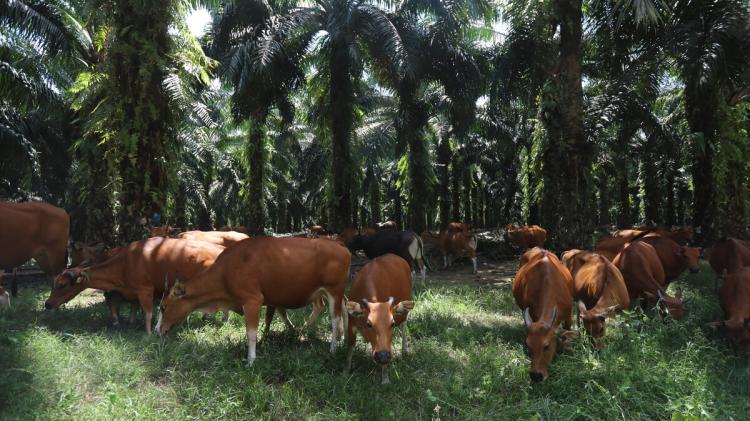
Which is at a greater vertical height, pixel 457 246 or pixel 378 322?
pixel 457 246

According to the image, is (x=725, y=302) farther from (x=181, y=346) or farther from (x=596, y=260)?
(x=181, y=346)

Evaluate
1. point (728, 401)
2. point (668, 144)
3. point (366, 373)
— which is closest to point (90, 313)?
point (366, 373)

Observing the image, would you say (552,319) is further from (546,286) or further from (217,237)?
(217,237)

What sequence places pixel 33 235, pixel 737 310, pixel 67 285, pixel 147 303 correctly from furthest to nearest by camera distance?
pixel 33 235 < pixel 67 285 < pixel 147 303 < pixel 737 310

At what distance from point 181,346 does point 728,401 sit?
610cm

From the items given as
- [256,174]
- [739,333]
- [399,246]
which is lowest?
[739,333]

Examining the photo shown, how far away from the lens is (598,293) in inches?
276

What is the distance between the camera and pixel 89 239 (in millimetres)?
11828

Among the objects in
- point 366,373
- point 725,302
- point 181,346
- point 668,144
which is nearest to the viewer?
point 366,373

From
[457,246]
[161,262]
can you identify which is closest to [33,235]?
[161,262]

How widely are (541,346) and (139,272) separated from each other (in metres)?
5.70

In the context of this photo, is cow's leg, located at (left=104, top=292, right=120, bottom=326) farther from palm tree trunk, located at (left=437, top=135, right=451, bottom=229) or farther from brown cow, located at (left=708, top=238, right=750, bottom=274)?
palm tree trunk, located at (left=437, top=135, right=451, bottom=229)

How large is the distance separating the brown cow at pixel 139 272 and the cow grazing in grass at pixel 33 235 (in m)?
2.17

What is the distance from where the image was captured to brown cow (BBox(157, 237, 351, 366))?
640 cm
